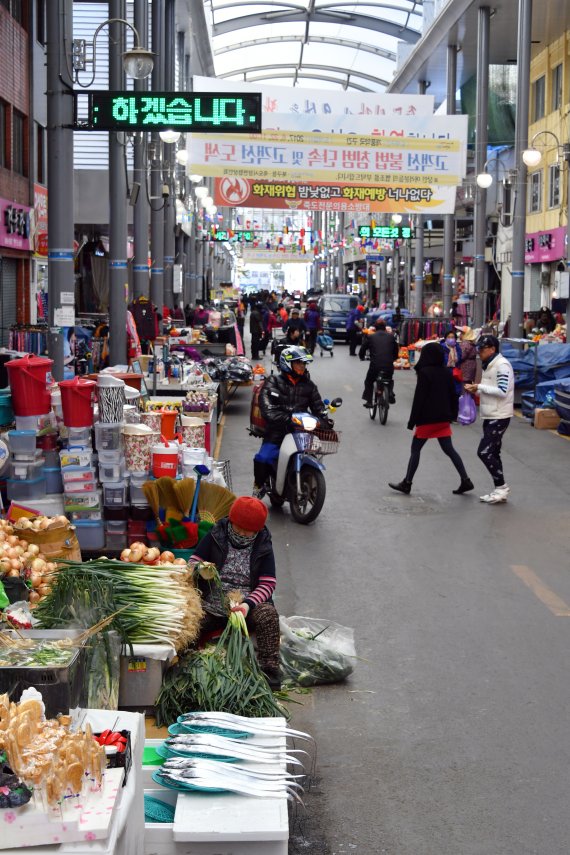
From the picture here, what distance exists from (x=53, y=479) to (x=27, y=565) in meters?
2.50

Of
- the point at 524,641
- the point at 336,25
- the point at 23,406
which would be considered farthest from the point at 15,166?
the point at 336,25

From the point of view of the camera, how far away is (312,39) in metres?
55.1

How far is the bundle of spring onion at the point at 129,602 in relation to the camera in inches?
248

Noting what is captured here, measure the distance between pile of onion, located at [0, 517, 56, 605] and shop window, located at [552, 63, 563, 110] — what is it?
116 feet

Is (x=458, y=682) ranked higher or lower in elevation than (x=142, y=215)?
lower

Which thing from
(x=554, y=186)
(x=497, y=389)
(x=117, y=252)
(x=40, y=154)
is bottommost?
(x=497, y=389)

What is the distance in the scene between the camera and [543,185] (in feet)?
137

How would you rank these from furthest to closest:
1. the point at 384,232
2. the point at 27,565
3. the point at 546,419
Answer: the point at 384,232 < the point at 546,419 < the point at 27,565

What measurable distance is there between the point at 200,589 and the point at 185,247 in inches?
2073

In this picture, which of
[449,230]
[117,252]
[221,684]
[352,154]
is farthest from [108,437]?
[449,230]

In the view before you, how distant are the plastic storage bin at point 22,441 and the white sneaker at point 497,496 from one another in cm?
626

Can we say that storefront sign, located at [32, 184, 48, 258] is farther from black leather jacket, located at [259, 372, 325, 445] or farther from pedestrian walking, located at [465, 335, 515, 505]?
pedestrian walking, located at [465, 335, 515, 505]

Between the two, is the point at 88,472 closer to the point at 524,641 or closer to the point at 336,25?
the point at 524,641

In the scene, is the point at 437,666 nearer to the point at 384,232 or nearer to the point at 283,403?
the point at 283,403
